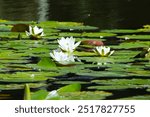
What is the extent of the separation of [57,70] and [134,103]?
76 cm

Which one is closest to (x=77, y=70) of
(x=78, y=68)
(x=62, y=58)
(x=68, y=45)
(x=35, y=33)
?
(x=78, y=68)

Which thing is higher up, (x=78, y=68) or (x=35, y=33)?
(x=35, y=33)

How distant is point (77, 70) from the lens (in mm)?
2959

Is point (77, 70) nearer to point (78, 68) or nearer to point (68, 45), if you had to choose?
point (78, 68)

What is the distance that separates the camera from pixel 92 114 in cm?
214

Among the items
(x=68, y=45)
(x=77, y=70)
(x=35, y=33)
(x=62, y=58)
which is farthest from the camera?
(x=35, y=33)

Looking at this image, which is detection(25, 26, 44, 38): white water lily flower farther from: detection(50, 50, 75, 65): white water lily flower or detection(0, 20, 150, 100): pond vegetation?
detection(50, 50, 75, 65): white water lily flower

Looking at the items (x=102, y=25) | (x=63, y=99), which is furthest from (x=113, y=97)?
(x=102, y=25)

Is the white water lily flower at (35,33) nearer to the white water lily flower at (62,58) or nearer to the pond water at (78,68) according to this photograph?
the pond water at (78,68)

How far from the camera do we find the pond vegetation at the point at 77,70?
253cm

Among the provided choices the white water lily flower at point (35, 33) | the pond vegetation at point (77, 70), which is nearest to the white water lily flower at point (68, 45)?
the pond vegetation at point (77, 70)

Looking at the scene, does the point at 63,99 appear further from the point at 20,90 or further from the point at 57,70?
the point at 57,70

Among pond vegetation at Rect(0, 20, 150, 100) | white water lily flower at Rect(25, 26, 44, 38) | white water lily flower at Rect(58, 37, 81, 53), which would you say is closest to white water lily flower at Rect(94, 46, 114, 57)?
pond vegetation at Rect(0, 20, 150, 100)

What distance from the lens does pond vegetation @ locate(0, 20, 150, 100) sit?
253cm
